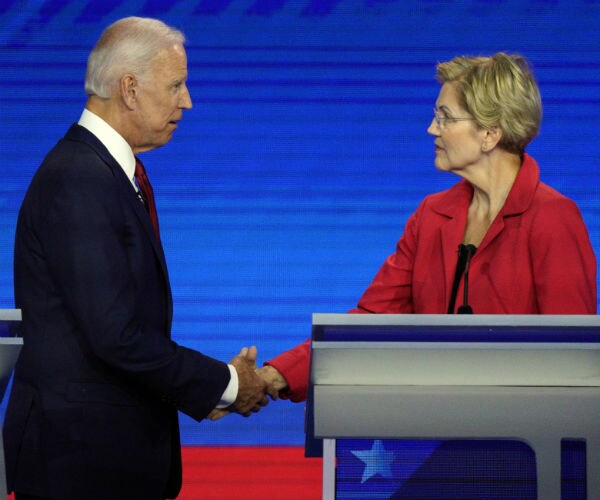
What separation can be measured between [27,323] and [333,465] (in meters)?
0.77

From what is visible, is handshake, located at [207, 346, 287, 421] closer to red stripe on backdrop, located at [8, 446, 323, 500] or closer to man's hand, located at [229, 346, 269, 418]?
man's hand, located at [229, 346, 269, 418]

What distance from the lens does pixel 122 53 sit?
7.73 feet

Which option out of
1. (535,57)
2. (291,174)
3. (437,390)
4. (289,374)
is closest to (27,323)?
(289,374)

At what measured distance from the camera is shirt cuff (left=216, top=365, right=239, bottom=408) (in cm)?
226

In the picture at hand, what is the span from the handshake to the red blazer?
1.3 inches

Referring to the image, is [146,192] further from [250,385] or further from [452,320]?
[452,320]

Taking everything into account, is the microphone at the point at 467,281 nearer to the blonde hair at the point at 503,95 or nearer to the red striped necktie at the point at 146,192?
the blonde hair at the point at 503,95

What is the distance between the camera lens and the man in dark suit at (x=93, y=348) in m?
2.09

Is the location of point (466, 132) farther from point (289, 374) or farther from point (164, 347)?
point (164, 347)

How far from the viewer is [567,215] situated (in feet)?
8.39

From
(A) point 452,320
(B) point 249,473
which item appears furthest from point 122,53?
(B) point 249,473

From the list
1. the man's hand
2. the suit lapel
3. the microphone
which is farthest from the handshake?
the microphone

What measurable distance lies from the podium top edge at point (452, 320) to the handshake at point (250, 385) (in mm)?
785

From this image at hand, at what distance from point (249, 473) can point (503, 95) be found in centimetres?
231
